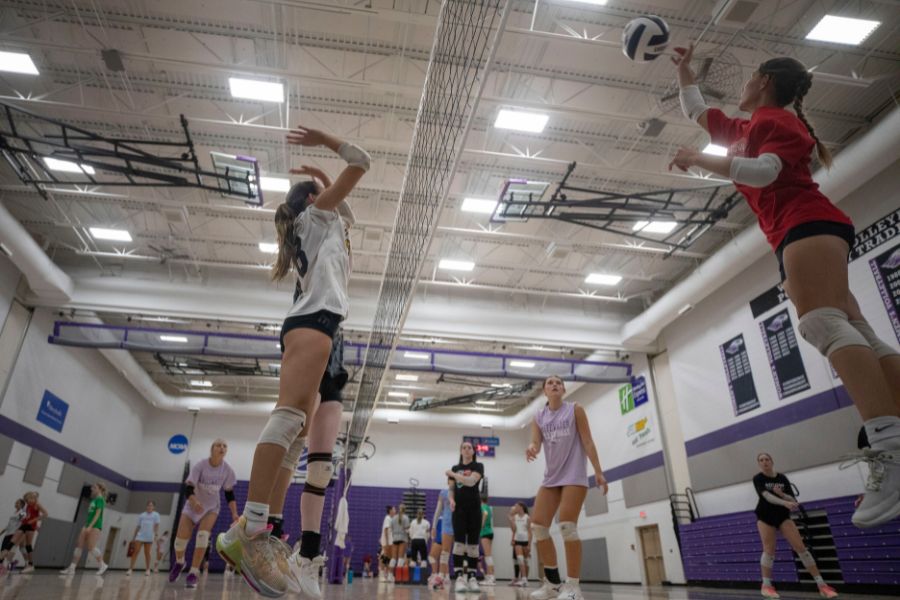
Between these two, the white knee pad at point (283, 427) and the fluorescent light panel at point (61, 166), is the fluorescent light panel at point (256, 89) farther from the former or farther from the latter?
the white knee pad at point (283, 427)

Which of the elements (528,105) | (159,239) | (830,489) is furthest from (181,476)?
(830,489)

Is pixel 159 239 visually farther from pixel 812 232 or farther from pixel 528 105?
pixel 812 232

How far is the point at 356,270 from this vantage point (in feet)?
55.3

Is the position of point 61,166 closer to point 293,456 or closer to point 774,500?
point 293,456

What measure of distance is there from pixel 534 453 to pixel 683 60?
147 inches

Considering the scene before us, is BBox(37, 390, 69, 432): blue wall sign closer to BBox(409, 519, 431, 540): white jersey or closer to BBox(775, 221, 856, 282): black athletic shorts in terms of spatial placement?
BBox(409, 519, 431, 540): white jersey

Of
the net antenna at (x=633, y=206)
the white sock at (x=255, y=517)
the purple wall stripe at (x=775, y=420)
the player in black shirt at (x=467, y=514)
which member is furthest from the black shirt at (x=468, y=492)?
the purple wall stripe at (x=775, y=420)

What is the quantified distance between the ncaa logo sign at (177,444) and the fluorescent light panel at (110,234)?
41.4ft

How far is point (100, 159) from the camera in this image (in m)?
12.8

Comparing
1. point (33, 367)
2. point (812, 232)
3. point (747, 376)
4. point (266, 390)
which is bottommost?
point (812, 232)

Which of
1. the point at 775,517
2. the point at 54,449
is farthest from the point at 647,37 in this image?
the point at 54,449

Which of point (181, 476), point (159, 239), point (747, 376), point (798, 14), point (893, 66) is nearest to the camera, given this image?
point (798, 14)

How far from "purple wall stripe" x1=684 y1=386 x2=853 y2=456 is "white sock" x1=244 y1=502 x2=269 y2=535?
38.1ft

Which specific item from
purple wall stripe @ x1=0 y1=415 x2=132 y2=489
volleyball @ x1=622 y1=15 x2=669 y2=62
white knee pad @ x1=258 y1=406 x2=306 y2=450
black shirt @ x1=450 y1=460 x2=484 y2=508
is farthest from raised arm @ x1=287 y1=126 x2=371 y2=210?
purple wall stripe @ x1=0 y1=415 x2=132 y2=489
